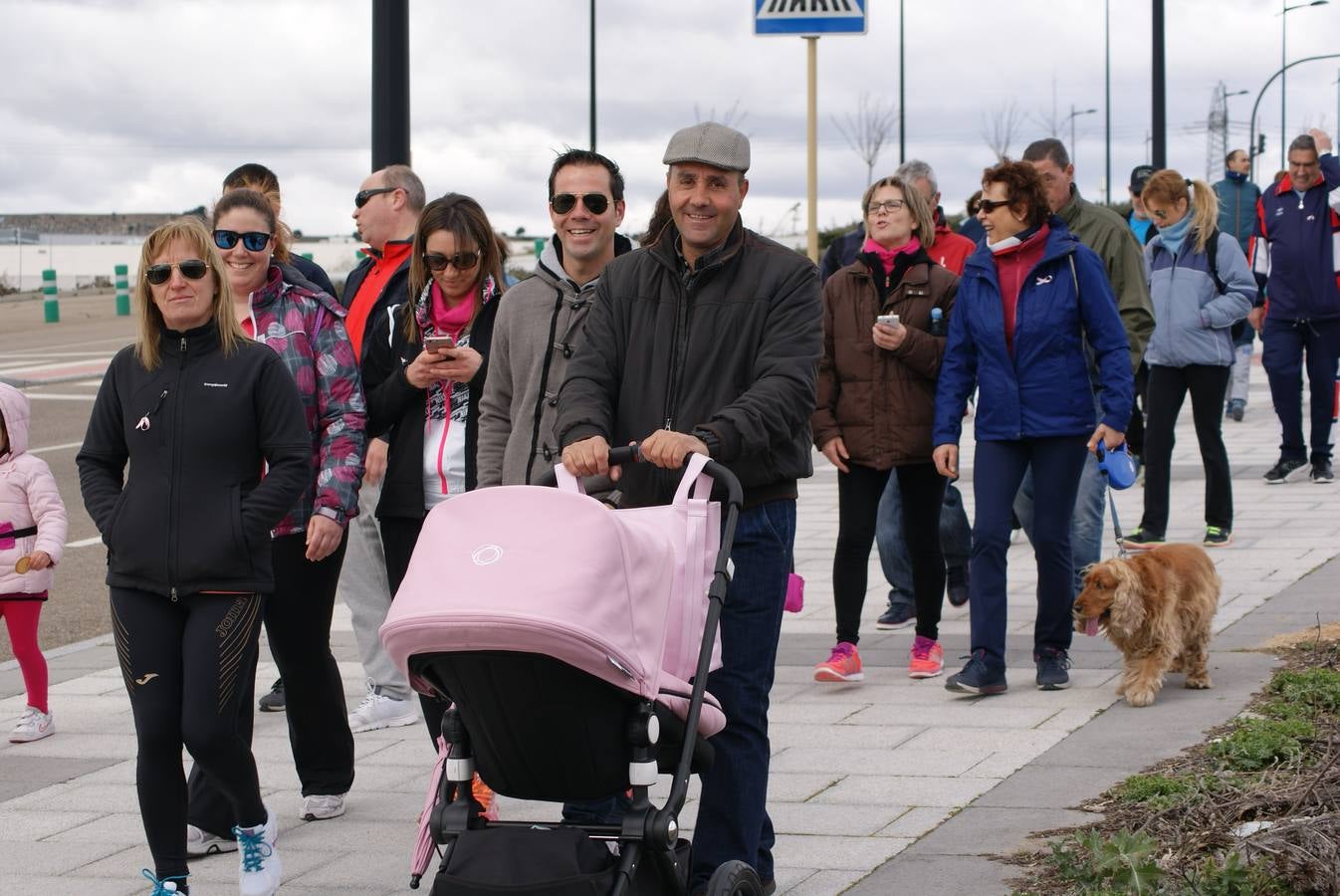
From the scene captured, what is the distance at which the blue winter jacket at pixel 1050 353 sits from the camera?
722 centimetres

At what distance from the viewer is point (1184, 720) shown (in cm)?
672

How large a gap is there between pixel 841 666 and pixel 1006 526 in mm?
955

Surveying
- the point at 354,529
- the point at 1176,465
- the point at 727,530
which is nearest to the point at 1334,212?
the point at 1176,465

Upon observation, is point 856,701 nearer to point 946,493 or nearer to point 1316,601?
point 946,493

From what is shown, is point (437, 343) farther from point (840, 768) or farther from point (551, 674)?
point (551, 674)

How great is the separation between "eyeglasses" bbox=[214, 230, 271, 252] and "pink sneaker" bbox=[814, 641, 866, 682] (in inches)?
122

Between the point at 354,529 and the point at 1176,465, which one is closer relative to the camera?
the point at 354,529

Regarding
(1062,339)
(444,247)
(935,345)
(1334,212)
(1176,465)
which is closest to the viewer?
(444,247)

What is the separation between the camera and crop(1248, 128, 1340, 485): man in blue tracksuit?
42.5ft

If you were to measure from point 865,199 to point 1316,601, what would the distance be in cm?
296

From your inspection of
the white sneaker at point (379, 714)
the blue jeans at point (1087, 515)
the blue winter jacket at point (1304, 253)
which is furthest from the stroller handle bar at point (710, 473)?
the blue winter jacket at point (1304, 253)

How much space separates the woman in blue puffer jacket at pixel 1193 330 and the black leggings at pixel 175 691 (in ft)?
22.4

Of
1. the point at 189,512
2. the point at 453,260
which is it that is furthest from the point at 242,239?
the point at 189,512

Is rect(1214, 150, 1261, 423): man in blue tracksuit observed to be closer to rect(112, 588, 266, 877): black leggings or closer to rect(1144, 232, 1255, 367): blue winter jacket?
rect(1144, 232, 1255, 367): blue winter jacket
